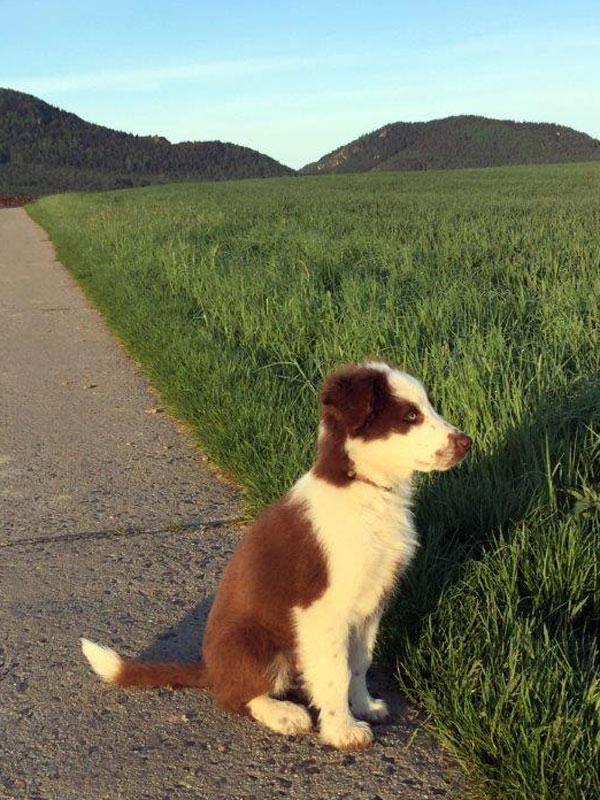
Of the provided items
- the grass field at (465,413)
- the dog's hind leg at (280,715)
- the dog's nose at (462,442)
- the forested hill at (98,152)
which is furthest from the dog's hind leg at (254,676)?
the forested hill at (98,152)

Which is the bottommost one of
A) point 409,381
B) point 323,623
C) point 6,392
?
point 6,392

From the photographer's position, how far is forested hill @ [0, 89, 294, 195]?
118 m

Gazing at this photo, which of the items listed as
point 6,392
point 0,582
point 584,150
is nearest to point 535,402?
point 0,582

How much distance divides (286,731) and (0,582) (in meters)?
1.85

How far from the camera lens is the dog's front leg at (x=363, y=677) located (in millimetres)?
3152

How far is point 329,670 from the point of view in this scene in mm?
2998

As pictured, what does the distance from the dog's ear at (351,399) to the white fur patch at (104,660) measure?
3.85ft

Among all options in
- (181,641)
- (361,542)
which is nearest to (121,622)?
(181,641)

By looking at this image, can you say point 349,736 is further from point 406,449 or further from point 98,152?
point 98,152

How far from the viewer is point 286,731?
314cm

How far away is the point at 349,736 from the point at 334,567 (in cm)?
56

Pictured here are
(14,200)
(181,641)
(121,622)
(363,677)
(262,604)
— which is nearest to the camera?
(262,604)

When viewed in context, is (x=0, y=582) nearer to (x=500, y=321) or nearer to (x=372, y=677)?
(x=372, y=677)

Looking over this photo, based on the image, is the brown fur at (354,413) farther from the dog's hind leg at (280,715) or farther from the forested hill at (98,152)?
the forested hill at (98,152)
